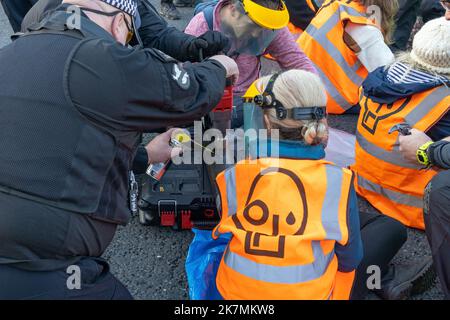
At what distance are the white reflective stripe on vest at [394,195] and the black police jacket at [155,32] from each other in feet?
4.23

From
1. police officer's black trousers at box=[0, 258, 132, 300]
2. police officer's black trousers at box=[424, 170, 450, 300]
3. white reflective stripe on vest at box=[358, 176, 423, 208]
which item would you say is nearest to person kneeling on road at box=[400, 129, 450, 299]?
police officer's black trousers at box=[424, 170, 450, 300]

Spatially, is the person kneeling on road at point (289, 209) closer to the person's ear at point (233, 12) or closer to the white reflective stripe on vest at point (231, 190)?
the white reflective stripe on vest at point (231, 190)

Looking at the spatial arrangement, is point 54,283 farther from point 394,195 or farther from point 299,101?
point 394,195

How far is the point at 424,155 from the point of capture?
2.37m

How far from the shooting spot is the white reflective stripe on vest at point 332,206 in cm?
184

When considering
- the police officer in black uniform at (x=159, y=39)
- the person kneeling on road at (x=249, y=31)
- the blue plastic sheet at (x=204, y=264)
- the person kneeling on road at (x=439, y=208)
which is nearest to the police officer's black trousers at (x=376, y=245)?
the person kneeling on road at (x=439, y=208)

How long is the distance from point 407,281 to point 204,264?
96cm

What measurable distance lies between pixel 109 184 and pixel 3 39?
4650 mm

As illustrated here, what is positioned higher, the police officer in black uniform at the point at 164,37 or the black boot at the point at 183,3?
the police officer in black uniform at the point at 164,37

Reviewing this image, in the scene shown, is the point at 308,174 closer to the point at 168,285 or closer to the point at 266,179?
the point at 266,179

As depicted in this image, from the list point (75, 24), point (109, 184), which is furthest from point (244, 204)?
point (75, 24)

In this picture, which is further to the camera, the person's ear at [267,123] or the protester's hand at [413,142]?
the protester's hand at [413,142]

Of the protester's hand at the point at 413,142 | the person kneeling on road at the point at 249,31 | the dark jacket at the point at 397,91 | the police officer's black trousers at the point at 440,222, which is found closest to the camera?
the police officer's black trousers at the point at 440,222

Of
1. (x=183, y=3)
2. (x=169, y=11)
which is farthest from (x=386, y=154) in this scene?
(x=183, y=3)
